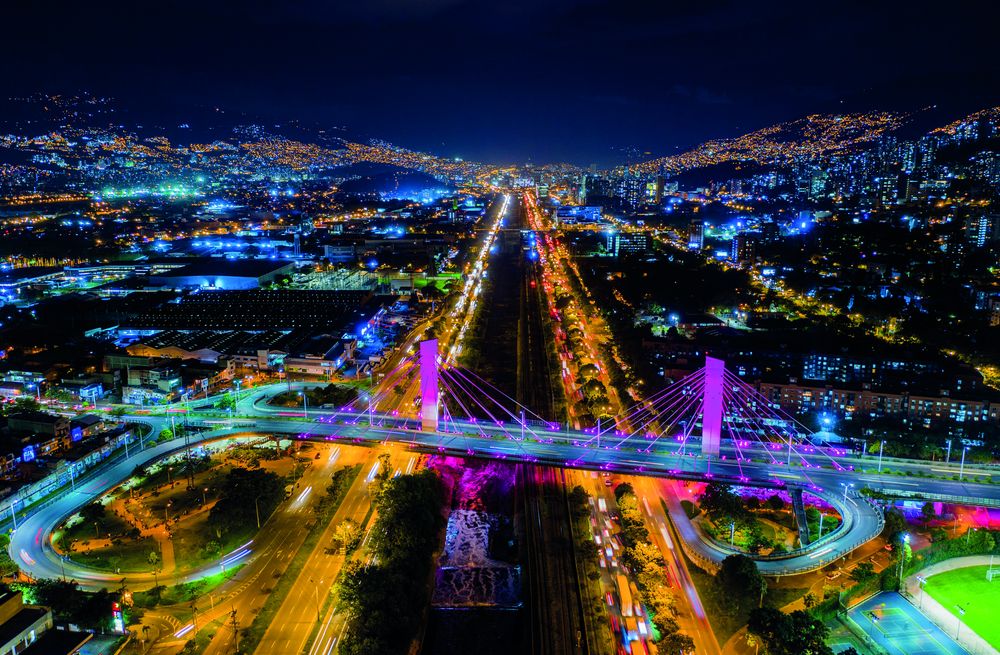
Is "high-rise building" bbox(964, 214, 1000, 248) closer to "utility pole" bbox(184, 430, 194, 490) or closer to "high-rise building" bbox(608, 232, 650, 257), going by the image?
"high-rise building" bbox(608, 232, 650, 257)

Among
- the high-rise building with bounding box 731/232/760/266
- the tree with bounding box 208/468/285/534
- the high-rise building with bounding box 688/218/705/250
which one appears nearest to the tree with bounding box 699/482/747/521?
the tree with bounding box 208/468/285/534

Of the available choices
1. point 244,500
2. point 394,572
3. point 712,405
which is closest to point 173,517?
point 244,500

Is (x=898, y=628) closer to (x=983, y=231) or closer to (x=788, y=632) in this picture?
(x=788, y=632)

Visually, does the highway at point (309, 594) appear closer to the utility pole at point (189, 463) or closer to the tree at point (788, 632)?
the utility pole at point (189, 463)

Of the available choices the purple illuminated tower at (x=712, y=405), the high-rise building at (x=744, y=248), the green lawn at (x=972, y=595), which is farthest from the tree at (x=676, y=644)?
the high-rise building at (x=744, y=248)

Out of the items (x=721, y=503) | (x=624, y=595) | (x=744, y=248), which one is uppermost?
(x=744, y=248)

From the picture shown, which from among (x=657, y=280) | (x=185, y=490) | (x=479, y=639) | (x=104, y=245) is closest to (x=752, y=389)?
(x=479, y=639)
